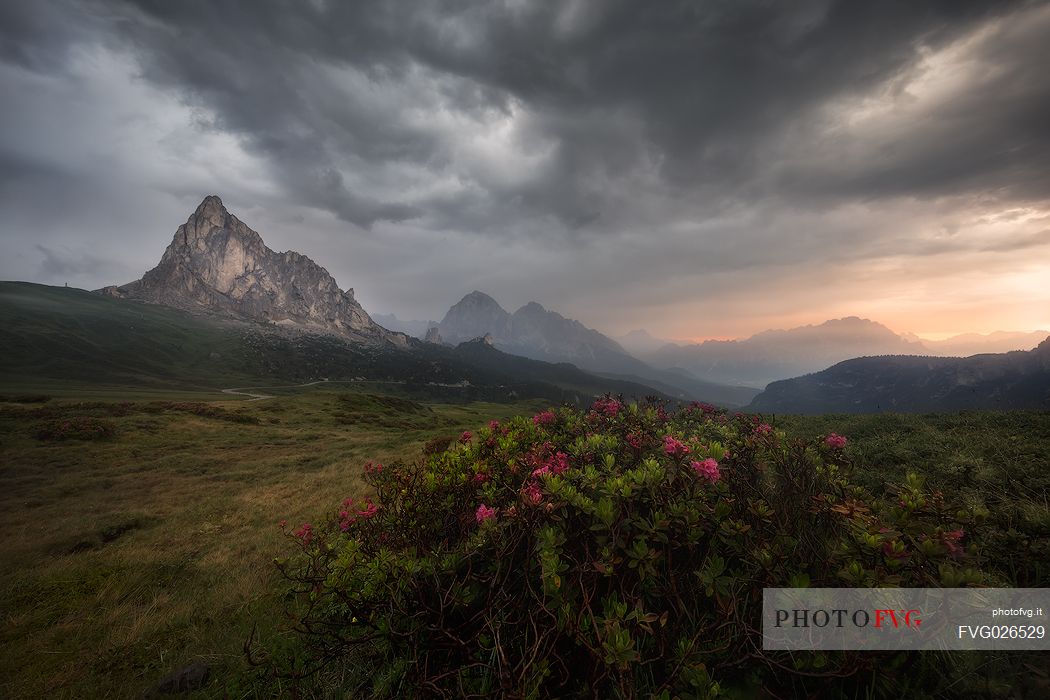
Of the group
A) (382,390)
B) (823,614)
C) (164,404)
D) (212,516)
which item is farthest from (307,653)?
(382,390)

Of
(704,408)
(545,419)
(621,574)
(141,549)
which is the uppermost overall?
(704,408)

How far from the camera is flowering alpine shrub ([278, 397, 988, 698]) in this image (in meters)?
2.22

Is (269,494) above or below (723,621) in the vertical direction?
below

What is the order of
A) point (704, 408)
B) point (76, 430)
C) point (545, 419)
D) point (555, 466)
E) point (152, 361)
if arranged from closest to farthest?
point (555, 466)
point (545, 419)
point (704, 408)
point (76, 430)
point (152, 361)

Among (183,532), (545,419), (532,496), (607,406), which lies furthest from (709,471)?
(183,532)

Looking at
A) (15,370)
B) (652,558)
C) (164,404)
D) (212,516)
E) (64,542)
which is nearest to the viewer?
(652,558)

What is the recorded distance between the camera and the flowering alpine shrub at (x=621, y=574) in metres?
2.22

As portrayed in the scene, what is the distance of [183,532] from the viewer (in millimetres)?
10133

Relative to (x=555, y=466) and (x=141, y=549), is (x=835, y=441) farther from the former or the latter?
(x=141, y=549)

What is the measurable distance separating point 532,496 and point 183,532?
12.1 meters

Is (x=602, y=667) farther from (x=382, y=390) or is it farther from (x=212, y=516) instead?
(x=382, y=390)

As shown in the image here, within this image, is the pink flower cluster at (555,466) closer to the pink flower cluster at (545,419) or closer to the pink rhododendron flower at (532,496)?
the pink rhododendron flower at (532,496)

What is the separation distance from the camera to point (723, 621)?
91.9 inches

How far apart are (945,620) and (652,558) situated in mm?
1548
